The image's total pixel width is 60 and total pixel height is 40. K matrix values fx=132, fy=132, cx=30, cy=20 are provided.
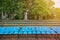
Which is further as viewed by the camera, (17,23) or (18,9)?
(18,9)

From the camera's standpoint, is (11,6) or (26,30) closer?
(26,30)

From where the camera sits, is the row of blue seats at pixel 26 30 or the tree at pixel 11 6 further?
the tree at pixel 11 6

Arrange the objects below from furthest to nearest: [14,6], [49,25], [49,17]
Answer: [49,17] < [14,6] < [49,25]

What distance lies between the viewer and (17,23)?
22.6ft

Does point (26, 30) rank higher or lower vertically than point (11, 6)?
lower

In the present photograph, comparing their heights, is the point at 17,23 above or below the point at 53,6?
below

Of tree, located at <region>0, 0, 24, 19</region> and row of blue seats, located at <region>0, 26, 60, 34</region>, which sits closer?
row of blue seats, located at <region>0, 26, 60, 34</region>

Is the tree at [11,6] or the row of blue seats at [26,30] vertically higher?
the tree at [11,6]

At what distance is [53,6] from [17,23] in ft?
11.8

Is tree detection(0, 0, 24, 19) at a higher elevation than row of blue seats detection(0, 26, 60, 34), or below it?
higher

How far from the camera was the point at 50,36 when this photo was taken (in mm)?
4449

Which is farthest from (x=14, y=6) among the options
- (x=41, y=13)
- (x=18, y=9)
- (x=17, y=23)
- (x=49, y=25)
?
(x=49, y=25)

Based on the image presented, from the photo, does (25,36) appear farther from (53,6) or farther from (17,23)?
(53,6)

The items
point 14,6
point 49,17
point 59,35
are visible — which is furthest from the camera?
point 49,17
